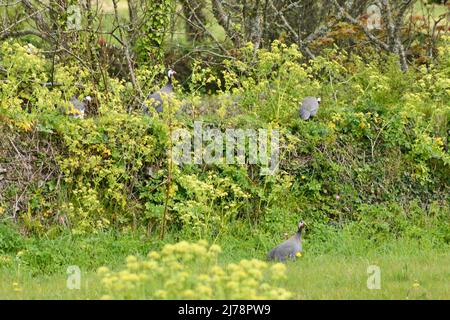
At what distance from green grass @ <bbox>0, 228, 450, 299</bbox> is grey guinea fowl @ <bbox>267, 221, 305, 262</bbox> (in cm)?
12

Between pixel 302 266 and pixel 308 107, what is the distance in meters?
2.92

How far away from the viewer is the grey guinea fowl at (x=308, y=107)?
11.6m

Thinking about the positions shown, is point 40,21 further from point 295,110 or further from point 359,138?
point 359,138

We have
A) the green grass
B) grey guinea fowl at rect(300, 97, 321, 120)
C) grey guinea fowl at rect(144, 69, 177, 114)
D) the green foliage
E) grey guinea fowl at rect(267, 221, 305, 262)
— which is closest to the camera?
the green grass

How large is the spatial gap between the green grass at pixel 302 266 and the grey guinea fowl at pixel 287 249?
0.12 meters

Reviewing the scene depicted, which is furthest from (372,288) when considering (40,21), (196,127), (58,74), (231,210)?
(40,21)

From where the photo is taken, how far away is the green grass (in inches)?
318

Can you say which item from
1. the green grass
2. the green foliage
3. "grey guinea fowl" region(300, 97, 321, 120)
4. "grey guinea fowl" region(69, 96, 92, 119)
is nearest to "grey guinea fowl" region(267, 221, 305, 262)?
the green grass

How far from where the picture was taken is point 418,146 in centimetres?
1172

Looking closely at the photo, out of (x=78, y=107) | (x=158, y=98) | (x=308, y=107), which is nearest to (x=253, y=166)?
(x=308, y=107)

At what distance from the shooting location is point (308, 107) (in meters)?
11.6

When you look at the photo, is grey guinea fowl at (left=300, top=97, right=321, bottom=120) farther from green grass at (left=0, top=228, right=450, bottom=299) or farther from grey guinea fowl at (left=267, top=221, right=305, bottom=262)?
grey guinea fowl at (left=267, top=221, right=305, bottom=262)

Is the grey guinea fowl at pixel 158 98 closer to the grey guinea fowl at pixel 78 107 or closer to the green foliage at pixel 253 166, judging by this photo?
the green foliage at pixel 253 166

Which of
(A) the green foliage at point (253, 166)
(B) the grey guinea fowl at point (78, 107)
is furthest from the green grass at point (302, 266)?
(B) the grey guinea fowl at point (78, 107)
